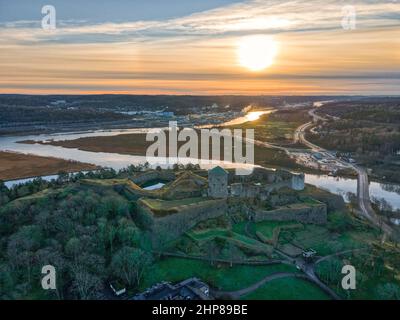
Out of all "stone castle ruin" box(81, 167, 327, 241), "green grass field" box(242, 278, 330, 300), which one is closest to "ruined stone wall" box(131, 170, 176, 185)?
"stone castle ruin" box(81, 167, 327, 241)

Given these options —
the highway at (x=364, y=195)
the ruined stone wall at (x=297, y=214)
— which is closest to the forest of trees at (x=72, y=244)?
the ruined stone wall at (x=297, y=214)

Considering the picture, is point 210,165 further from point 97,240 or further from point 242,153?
point 97,240

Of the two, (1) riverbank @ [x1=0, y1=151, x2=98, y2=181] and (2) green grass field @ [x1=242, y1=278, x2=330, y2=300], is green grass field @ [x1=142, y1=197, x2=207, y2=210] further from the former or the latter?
(1) riverbank @ [x1=0, y1=151, x2=98, y2=181]

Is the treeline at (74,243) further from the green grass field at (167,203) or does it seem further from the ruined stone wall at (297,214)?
the ruined stone wall at (297,214)

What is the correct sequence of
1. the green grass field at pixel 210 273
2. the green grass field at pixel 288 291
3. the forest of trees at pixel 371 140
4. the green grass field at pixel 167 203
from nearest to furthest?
the green grass field at pixel 288 291 < the green grass field at pixel 210 273 < the green grass field at pixel 167 203 < the forest of trees at pixel 371 140

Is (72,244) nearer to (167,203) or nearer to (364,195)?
(167,203)

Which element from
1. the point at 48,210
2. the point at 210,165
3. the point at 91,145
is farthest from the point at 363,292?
the point at 91,145

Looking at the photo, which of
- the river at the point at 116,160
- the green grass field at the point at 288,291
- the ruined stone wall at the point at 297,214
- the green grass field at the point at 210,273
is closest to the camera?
the green grass field at the point at 288,291
